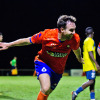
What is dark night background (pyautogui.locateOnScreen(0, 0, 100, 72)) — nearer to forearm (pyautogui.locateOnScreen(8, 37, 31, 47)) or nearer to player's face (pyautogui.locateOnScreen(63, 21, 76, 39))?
player's face (pyautogui.locateOnScreen(63, 21, 76, 39))

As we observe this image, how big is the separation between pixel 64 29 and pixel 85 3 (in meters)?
36.7

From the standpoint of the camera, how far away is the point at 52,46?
5211 millimetres

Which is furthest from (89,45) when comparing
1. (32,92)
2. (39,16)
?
(39,16)

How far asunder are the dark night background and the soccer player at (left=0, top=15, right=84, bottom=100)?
35604 millimetres

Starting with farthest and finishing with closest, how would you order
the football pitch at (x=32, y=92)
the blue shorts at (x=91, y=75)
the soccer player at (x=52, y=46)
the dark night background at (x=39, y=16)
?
the dark night background at (x=39, y=16) → the football pitch at (x=32, y=92) → the blue shorts at (x=91, y=75) → the soccer player at (x=52, y=46)

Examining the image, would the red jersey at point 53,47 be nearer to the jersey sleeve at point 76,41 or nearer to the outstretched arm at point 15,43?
the jersey sleeve at point 76,41

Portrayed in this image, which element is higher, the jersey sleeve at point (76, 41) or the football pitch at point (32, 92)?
the jersey sleeve at point (76, 41)

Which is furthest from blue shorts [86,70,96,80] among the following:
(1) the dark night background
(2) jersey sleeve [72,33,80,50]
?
(1) the dark night background

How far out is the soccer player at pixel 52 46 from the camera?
5125 mm

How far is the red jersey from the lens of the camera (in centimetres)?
521

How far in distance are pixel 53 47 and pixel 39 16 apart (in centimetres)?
3859

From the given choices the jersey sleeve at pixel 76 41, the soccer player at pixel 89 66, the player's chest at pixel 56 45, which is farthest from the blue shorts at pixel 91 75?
the player's chest at pixel 56 45

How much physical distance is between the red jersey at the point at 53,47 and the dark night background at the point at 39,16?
3558 centimetres

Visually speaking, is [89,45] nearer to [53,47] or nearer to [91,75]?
[91,75]
